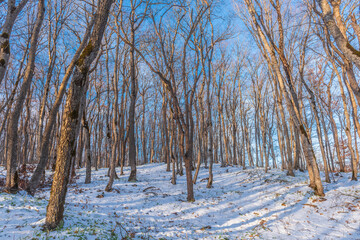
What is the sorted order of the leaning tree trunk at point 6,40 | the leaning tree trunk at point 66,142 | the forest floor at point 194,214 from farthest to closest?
the leaning tree trunk at point 6,40 → the forest floor at point 194,214 → the leaning tree trunk at point 66,142

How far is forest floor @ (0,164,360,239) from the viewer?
4453mm

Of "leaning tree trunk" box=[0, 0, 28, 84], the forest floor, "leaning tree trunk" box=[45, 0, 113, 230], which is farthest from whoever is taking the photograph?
"leaning tree trunk" box=[0, 0, 28, 84]

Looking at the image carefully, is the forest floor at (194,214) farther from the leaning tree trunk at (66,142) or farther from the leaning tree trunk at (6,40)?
the leaning tree trunk at (6,40)

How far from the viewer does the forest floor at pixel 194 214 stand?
4.45m

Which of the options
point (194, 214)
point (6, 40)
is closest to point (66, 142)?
point (6, 40)

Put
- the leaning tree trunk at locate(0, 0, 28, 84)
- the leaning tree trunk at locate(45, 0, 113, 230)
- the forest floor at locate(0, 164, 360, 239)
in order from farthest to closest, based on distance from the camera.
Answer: the leaning tree trunk at locate(0, 0, 28, 84)
the forest floor at locate(0, 164, 360, 239)
the leaning tree trunk at locate(45, 0, 113, 230)

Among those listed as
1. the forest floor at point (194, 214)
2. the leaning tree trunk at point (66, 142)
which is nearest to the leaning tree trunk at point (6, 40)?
the leaning tree trunk at point (66, 142)

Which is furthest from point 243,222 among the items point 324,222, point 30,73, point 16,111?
point 30,73

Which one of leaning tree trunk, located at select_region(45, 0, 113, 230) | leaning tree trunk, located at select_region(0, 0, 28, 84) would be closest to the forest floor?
leaning tree trunk, located at select_region(45, 0, 113, 230)

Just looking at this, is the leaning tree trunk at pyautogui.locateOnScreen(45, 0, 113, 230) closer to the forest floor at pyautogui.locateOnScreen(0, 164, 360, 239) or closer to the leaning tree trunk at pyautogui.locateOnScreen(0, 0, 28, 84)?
the forest floor at pyautogui.locateOnScreen(0, 164, 360, 239)

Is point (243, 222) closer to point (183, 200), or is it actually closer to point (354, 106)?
point (183, 200)

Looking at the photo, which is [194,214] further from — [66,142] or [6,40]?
[6,40]

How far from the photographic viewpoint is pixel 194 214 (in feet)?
22.9

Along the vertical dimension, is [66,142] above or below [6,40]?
below
